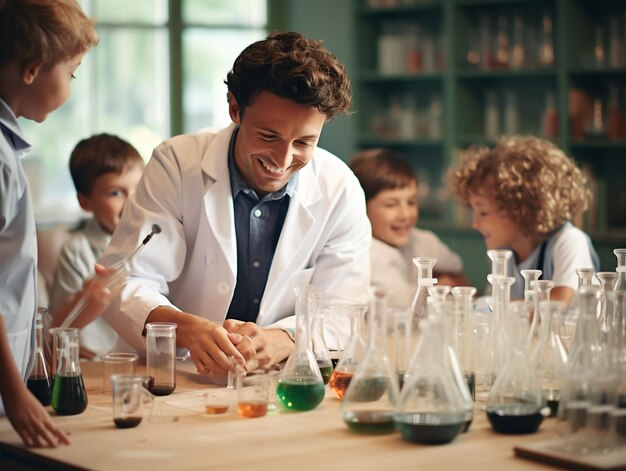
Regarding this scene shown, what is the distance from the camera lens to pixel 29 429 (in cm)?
155

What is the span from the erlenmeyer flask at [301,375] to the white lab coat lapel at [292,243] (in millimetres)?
551

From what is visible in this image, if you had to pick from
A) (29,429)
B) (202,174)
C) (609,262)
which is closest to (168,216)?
(202,174)

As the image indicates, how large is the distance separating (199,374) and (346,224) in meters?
0.60

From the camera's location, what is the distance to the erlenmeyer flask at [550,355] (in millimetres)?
1660

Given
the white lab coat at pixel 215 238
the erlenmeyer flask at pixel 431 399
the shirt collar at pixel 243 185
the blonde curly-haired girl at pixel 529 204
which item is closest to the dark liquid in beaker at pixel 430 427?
the erlenmeyer flask at pixel 431 399

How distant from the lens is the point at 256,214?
7.88 feet

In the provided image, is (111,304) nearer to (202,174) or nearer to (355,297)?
(202,174)

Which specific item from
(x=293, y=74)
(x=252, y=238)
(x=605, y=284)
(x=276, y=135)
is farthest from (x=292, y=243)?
(x=605, y=284)

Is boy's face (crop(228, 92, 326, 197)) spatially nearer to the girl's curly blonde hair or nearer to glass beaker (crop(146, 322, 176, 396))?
glass beaker (crop(146, 322, 176, 396))

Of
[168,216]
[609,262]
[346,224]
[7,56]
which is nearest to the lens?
[7,56]

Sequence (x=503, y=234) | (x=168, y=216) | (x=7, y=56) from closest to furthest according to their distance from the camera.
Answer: (x=7, y=56)
(x=168, y=216)
(x=503, y=234)

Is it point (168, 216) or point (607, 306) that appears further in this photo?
point (168, 216)

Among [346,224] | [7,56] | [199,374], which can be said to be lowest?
[199,374]

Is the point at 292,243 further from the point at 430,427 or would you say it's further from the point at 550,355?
the point at 430,427
